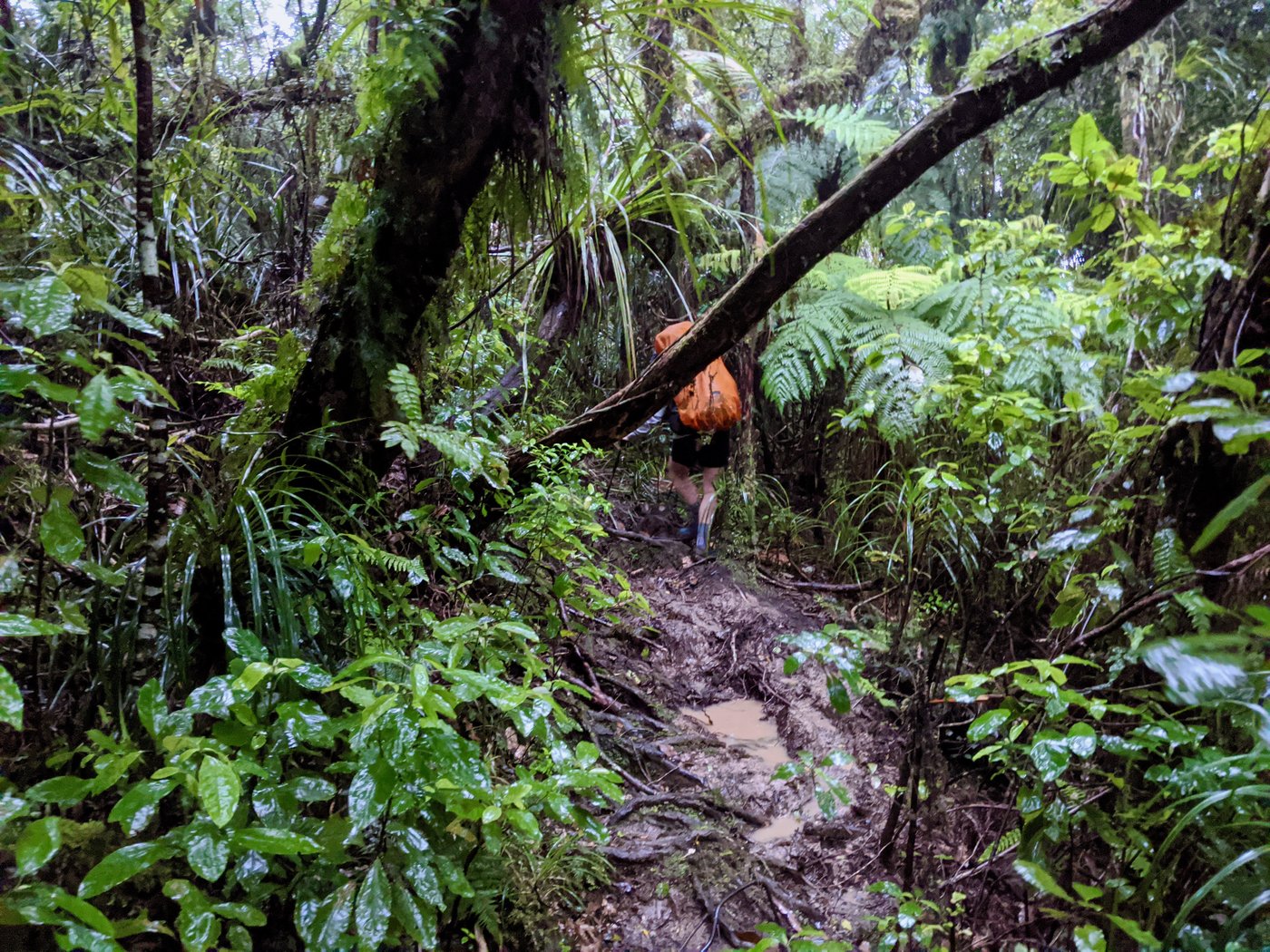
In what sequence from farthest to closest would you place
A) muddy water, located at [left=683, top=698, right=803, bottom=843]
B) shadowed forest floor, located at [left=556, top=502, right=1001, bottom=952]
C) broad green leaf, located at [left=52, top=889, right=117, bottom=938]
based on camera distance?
muddy water, located at [left=683, top=698, right=803, bottom=843]
shadowed forest floor, located at [left=556, top=502, right=1001, bottom=952]
broad green leaf, located at [left=52, top=889, right=117, bottom=938]

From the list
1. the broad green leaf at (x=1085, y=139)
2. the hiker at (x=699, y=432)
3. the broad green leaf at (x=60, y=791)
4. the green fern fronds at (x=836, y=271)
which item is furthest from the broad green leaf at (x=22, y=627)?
the green fern fronds at (x=836, y=271)

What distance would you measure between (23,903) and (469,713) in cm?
105

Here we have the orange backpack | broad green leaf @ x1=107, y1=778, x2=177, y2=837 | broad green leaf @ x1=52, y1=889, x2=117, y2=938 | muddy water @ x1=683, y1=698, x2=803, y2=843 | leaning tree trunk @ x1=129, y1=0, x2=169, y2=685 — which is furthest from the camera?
the orange backpack

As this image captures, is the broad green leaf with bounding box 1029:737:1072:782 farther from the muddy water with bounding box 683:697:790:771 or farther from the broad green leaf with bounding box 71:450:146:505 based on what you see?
the broad green leaf with bounding box 71:450:146:505

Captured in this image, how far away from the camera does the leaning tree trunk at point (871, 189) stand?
1823 millimetres

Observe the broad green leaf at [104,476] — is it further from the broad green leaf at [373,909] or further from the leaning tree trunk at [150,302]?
the broad green leaf at [373,909]

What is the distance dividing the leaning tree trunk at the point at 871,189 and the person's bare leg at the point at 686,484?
1520mm

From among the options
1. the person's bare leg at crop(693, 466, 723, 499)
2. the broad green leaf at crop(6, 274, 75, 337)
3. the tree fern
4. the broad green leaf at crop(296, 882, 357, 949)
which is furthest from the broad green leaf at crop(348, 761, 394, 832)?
the person's bare leg at crop(693, 466, 723, 499)

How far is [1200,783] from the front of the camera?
3.94 ft

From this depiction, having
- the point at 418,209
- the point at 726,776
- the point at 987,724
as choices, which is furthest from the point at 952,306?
the point at 418,209

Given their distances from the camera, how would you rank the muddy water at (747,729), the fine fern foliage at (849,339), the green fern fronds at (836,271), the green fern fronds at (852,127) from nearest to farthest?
the muddy water at (747,729)
the fine fern foliage at (849,339)
the green fern fronds at (852,127)
the green fern fronds at (836,271)

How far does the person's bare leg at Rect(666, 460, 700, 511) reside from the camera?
408 cm

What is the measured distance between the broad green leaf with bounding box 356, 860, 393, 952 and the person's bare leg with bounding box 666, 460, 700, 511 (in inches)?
121

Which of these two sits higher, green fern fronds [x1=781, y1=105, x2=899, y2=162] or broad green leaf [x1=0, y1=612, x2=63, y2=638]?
green fern fronds [x1=781, y1=105, x2=899, y2=162]
